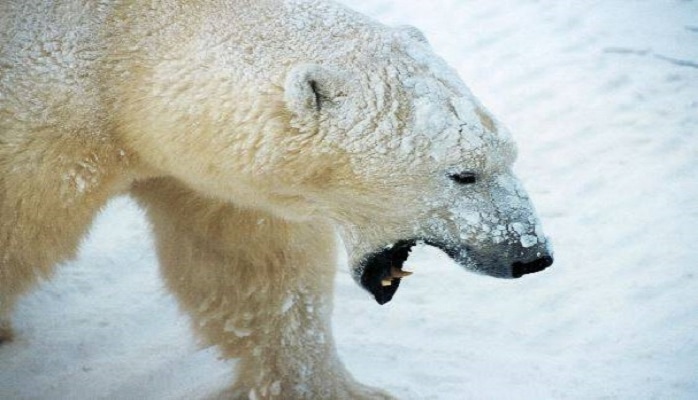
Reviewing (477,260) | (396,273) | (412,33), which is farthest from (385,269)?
(412,33)

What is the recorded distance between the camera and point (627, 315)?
3924mm

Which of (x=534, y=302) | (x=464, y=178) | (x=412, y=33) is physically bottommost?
(x=534, y=302)

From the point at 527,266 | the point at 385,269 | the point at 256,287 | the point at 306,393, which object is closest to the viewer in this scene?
the point at 527,266

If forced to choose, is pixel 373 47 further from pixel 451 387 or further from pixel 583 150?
pixel 583 150

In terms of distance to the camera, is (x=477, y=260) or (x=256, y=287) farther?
(x=256, y=287)

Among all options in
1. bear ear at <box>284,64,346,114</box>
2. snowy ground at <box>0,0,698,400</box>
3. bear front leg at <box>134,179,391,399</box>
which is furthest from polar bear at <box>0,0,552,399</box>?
snowy ground at <box>0,0,698,400</box>

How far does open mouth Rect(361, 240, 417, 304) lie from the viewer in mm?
2459

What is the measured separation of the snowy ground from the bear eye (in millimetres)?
1516

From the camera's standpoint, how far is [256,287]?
9.96ft

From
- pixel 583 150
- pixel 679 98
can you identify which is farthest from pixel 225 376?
pixel 679 98

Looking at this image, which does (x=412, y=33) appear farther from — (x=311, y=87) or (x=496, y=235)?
(x=496, y=235)

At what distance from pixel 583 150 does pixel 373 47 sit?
3.12m

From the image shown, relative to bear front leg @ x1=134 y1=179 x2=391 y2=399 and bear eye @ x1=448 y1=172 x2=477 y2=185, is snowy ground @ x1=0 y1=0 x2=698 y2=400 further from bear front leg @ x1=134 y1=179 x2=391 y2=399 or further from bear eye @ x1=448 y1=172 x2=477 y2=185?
bear eye @ x1=448 y1=172 x2=477 y2=185

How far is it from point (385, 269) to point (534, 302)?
181 cm
